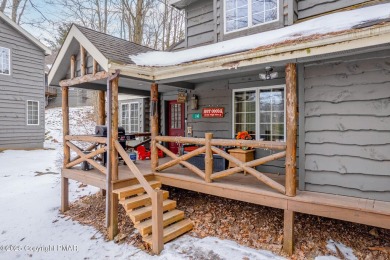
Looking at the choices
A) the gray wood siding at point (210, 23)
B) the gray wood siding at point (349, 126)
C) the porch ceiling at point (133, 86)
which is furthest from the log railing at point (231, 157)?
the gray wood siding at point (210, 23)

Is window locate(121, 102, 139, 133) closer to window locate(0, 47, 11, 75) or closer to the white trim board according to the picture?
the white trim board

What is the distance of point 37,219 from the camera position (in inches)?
227

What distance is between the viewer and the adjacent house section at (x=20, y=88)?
1155 centimetres

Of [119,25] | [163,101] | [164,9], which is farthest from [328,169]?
[119,25]

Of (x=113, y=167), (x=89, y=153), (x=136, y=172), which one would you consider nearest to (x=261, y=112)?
(x=136, y=172)

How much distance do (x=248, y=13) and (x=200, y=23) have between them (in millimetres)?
1643

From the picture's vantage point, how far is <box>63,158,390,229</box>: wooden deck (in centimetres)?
333

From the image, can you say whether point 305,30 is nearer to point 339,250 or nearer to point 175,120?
point 339,250

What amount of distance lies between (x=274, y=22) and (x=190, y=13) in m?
2.87

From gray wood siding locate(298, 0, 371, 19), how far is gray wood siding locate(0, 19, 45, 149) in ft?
43.1

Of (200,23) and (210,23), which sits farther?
(200,23)

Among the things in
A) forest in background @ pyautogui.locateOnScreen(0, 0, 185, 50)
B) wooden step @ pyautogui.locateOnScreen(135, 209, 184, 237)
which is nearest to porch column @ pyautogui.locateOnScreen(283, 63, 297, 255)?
wooden step @ pyautogui.locateOnScreen(135, 209, 184, 237)

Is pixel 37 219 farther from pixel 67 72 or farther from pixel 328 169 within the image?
pixel 328 169

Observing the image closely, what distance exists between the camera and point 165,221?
4.54 meters
